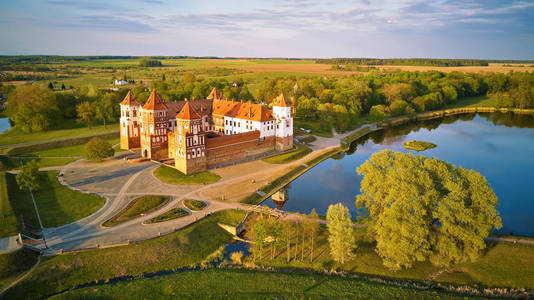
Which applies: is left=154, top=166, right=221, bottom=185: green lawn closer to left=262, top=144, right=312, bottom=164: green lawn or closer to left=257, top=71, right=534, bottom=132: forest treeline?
left=262, top=144, right=312, bottom=164: green lawn

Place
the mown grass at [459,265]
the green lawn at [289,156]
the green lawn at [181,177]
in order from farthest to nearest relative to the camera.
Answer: the green lawn at [289,156], the green lawn at [181,177], the mown grass at [459,265]

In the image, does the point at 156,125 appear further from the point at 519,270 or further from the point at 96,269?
the point at 519,270

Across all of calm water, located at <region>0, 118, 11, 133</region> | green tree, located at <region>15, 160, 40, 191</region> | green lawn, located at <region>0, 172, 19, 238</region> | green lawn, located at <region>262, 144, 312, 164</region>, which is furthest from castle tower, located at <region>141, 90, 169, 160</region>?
calm water, located at <region>0, 118, 11, 133</region>

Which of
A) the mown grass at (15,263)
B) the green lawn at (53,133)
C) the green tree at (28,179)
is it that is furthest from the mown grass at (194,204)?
the green lawn at (53,133)

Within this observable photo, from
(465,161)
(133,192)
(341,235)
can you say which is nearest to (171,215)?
(133,192)

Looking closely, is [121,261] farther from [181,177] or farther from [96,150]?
[96,150]

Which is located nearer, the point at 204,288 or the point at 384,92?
the point at 204,288

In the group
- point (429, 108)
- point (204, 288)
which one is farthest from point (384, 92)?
point (204, 288)

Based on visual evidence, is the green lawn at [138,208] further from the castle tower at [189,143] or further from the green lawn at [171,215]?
the castle tower at [189,143]
